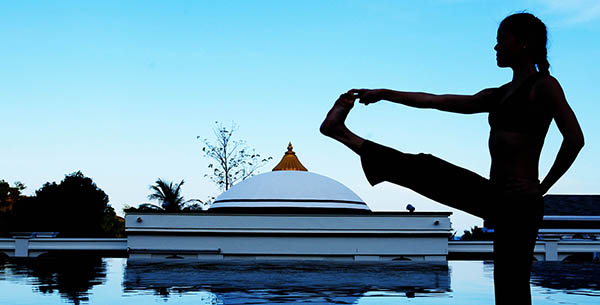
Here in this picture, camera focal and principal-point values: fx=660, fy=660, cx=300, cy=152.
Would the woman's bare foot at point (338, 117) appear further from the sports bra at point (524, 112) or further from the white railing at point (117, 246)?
the white railing at point (117, 246)

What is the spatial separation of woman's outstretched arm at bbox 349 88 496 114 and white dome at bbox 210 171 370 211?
95.3 ft

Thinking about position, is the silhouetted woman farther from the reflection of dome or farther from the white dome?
the white dome

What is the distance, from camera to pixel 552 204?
4306 centimetres

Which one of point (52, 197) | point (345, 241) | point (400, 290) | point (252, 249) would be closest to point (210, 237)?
point (252, 249)

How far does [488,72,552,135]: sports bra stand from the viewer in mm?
2764

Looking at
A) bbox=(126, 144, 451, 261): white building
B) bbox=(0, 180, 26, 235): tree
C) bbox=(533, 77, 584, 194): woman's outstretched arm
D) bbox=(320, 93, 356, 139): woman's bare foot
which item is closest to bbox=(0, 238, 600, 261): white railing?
bbox=(126, 144, 451, 261): white building

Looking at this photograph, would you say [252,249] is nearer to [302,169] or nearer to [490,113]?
[302,169]

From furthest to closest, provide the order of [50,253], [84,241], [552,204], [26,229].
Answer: [26,229] → [552,204] → [50,253] → [84,241]

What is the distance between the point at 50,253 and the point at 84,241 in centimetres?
398

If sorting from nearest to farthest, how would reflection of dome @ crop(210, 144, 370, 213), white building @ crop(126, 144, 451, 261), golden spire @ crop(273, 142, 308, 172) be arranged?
white building @ crop(126, 144, 451, 261) < reflection of dome @ crop(210, 144, 370, 213) < golden spire @ crop(273, 142, 308, 172)

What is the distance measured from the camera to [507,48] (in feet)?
9.54

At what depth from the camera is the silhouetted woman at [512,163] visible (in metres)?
2.69

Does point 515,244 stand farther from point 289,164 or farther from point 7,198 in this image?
point 7,198

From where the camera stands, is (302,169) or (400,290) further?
(302,169)
